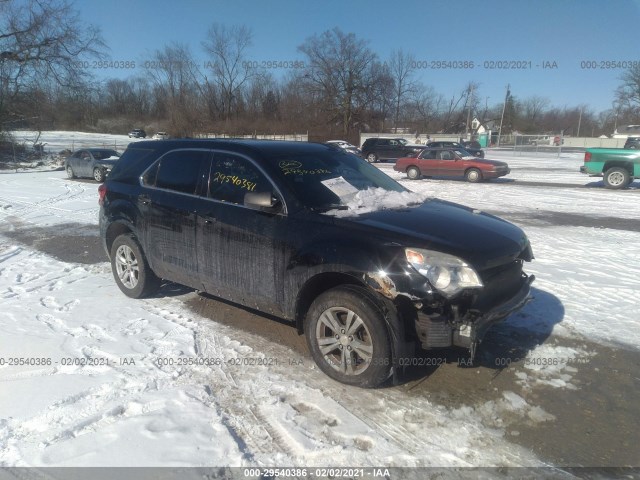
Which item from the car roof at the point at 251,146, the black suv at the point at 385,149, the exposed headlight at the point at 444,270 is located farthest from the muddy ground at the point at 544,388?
the black suv at the point at 385,149

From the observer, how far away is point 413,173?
21.7 meters

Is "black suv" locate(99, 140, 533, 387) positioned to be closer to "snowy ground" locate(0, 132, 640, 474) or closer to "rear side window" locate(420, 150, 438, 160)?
"snowy ground" locate(0, 132, 640, 474)

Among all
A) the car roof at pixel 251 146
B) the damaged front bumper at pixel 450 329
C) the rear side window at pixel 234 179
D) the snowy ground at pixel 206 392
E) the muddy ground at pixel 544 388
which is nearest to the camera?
the snowy ground at pixel 206 392

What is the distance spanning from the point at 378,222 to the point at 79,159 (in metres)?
20.6

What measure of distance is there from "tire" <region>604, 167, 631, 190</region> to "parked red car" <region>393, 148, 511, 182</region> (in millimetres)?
3843

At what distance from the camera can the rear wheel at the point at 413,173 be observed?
21594 millimetres

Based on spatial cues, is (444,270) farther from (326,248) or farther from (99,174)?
(99,174)

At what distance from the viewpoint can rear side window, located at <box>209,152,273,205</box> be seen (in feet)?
13.4

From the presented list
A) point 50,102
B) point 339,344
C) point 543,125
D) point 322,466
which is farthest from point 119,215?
point 543,125

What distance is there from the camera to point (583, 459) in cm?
276

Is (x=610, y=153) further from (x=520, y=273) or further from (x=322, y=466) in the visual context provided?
(x=322, y=466)

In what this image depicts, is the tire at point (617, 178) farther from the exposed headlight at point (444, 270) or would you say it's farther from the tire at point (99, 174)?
the tire at point (99, 174)

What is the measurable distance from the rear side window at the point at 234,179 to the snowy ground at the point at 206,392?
1.36m

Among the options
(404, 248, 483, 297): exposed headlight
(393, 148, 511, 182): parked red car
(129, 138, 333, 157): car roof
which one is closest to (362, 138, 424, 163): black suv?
(393, 148, 511, 182): parked red car
